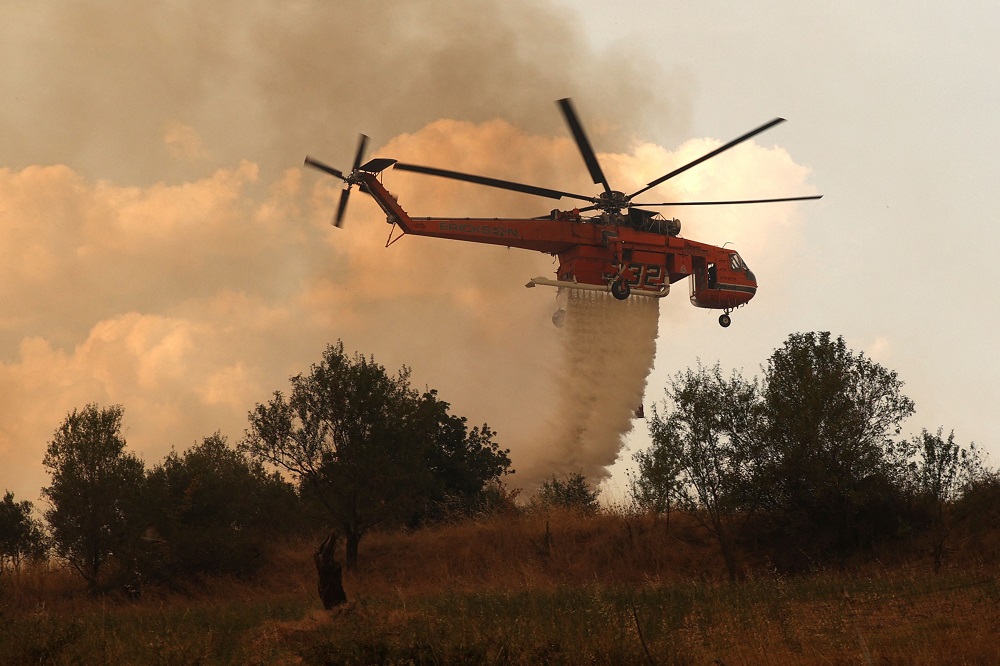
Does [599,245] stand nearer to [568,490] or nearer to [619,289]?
[619,289]

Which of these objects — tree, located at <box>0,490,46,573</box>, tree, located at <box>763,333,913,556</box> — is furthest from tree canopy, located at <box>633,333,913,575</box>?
tree, located at <box>0,490,46,573</box>

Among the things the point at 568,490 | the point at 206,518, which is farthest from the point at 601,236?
the point at 206,518

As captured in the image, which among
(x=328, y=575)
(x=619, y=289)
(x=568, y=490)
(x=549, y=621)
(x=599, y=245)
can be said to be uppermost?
(x=599, y=245)

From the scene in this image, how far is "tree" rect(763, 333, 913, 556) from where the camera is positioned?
31875 mm

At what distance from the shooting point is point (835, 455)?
32.1 metres

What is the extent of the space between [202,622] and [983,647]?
16.0 meters

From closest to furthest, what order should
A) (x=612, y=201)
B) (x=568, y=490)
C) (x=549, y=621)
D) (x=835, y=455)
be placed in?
(x=549, y=621), (x=835, y=455), (x=612, y=201), (x=568, y=490)

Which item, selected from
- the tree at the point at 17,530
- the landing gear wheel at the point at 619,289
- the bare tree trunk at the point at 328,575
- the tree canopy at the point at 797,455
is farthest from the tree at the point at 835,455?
the tree at the point at 17,530

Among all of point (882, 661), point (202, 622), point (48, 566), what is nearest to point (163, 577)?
point (48, 566)

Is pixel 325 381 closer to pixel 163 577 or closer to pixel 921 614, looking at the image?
pixel 163 577

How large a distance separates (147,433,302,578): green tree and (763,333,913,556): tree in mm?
18422

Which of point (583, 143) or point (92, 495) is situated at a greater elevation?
point (583, 143)

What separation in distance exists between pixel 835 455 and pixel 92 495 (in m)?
24.8

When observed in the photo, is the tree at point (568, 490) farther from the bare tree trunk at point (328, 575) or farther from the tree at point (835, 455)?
the bare tree trunk at point (328, 575)
